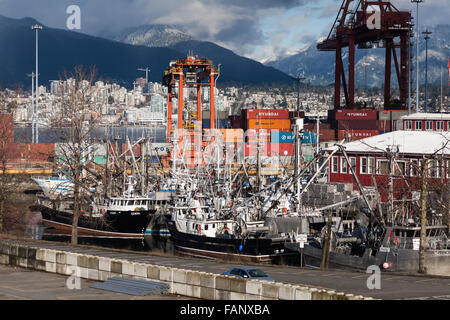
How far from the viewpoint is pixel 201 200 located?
62.3 meters

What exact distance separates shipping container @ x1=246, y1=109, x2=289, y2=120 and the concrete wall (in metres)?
99.9

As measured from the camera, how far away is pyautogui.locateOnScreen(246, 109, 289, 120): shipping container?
5172 inches

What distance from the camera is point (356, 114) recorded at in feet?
408

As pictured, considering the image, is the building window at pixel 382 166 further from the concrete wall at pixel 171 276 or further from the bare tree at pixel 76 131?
the concrete wall at pixel 171 276

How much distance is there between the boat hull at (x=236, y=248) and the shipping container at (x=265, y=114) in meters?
78.8

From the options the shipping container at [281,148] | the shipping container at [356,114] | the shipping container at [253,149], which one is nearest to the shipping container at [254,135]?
→ the shipping container at [253,149]

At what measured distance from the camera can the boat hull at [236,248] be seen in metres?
47.0

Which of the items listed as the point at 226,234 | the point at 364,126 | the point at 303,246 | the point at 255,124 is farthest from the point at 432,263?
the point at 255,124

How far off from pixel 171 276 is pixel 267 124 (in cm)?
10700

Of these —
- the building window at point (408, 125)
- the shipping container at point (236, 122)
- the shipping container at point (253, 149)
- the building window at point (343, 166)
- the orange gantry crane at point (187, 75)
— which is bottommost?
the building window at point (343, 166)

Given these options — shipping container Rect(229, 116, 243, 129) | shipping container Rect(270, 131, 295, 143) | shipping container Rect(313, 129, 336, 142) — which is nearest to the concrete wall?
shipping container Rect(270, 131, 295, 143)

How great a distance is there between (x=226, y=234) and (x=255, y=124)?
78.9 meters

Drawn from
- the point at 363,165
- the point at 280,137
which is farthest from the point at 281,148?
the point at 363,165
